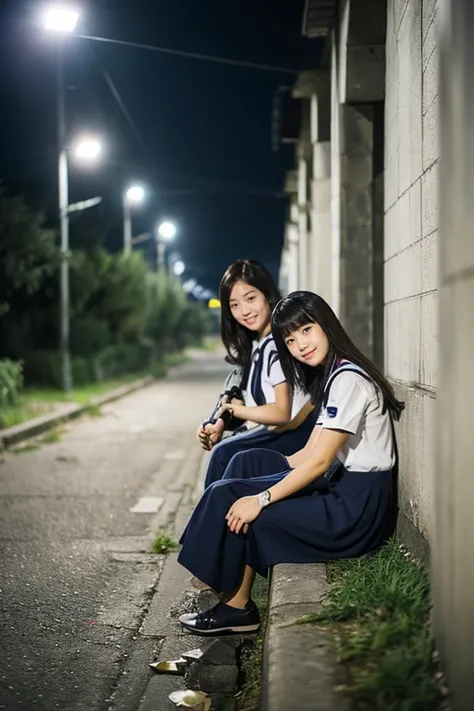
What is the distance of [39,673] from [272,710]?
1.74 meters

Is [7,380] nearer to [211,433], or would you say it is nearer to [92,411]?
[92,411]

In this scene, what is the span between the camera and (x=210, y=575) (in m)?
4.46

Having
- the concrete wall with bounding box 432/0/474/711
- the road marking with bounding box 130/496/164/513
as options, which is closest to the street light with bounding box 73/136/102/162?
the road marking with bounding box 130/496/164/513

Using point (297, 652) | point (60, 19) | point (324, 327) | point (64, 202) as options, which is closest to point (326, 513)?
point (324, 327)

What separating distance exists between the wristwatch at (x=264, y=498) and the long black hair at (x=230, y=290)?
1836mm

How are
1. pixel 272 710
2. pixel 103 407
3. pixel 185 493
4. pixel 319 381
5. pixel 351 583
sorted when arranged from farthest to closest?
pixel 103 407
pixel 185 493
pixel 319 381
pixel 351 583
pixel 272 710

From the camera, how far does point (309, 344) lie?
15.3 feet

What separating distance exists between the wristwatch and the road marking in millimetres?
4340

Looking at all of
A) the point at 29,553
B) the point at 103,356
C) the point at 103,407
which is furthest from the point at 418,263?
the point at 103,356

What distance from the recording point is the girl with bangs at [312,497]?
14.4 feet

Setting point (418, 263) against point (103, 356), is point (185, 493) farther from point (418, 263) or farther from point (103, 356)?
point (103, 356)

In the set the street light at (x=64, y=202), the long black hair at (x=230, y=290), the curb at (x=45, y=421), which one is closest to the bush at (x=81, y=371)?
the curb at (x=45, y=421)

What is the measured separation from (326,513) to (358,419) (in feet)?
1.59

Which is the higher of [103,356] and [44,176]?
[44,176]
